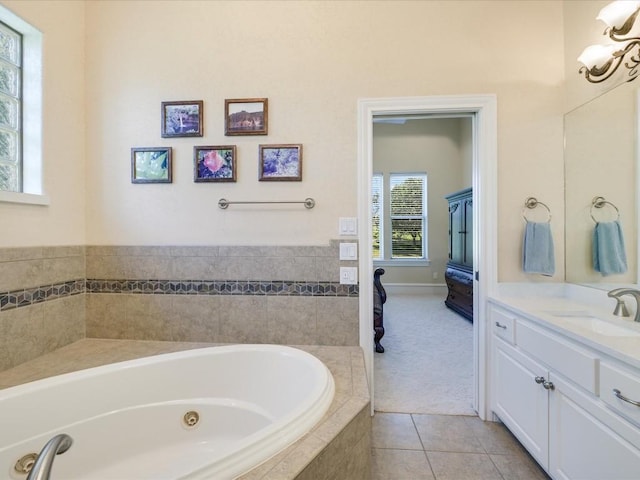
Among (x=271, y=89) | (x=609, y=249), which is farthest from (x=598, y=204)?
(x=271, y=89)

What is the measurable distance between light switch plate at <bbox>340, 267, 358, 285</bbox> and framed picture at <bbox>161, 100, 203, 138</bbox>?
4.43ft

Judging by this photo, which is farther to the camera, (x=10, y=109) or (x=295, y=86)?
(x=295, y=86)

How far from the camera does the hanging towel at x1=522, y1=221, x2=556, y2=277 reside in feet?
5.90

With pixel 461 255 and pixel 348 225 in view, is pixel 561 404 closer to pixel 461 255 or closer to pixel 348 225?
pixel 348 225

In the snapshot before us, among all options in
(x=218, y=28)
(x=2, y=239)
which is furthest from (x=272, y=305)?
(x=218, y=28)

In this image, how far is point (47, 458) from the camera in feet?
2.24

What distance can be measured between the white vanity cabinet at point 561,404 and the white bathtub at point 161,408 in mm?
1035

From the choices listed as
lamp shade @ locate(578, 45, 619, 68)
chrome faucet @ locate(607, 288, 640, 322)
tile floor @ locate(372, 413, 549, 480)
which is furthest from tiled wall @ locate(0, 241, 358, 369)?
lamp shade @ locate(578, 45, 619, 68)

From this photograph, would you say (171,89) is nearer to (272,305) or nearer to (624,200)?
(272,305)

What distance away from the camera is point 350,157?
6.23ft

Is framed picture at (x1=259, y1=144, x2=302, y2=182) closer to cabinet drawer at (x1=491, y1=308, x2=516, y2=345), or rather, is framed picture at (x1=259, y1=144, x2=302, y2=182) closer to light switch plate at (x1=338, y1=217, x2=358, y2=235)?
light switch plate at (x1=338, y1=217, x2=358, y2=235)

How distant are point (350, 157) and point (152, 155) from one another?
1.37 m

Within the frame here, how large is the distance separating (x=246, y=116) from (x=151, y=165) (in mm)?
745

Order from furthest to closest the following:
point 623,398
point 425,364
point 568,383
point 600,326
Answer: point 425,364
point 600,326
point 568,383
point 623,398
